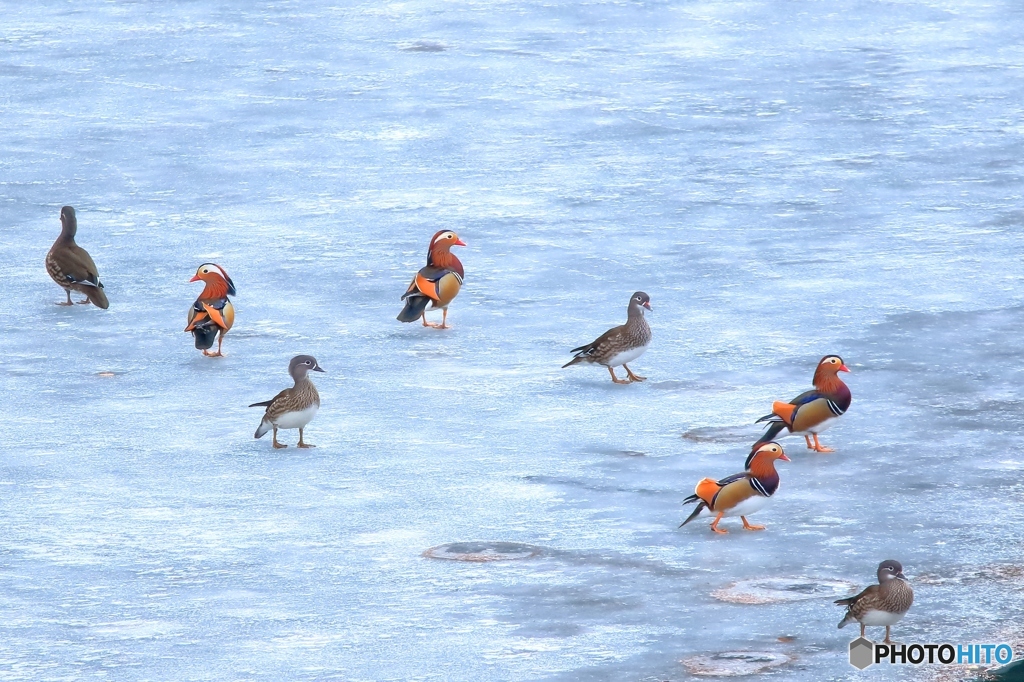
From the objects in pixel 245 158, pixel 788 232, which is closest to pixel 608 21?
pixel 245 158

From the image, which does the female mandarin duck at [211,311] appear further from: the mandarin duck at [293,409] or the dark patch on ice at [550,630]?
the dark patch on ice at [550,630]

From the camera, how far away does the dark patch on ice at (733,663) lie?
888cm

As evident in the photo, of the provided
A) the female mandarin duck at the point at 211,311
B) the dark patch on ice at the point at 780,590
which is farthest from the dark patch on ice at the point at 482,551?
the female mandarin duck at the point at 211,311

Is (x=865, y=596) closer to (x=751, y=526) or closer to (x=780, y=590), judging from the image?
(x=780, y=590)

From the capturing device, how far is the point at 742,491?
1060cm

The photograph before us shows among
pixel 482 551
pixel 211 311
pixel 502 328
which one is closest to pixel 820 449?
pixel 482 551

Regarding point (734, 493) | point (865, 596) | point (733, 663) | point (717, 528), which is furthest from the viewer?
point (717, 528)

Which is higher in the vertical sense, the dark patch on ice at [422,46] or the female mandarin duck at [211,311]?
the dark patch on ice at [422,46]

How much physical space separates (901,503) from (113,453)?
4.97 m

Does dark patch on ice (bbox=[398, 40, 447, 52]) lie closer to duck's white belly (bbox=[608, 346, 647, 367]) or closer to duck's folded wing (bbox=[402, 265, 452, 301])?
duck's folded wing (bbox=[402, 265, 452, 301])

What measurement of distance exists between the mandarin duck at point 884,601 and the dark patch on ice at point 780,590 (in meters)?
0.59

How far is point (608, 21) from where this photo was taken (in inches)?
990

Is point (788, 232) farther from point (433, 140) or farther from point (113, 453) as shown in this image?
point (113, 453)

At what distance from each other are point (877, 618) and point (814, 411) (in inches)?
123
